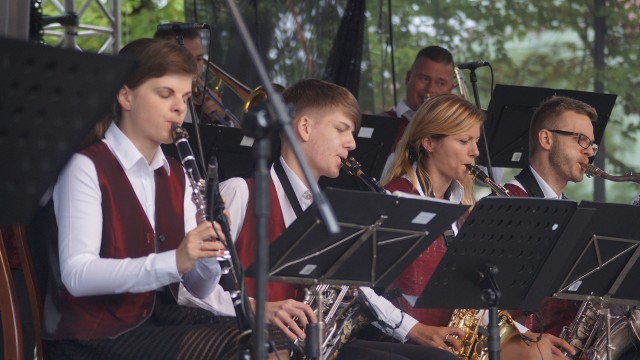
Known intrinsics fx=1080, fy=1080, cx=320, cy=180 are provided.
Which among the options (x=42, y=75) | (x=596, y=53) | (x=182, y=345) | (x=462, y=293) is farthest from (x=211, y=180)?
(x=596, y=53)

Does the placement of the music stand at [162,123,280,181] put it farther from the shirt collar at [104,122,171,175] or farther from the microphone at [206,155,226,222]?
the microphone at [206,155,226,222]

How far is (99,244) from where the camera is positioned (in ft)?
11.3

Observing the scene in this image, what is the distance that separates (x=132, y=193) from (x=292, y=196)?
2.65 ft

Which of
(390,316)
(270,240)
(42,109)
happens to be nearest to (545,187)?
(390,316)

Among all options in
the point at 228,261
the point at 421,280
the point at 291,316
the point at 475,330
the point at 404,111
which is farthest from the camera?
the point at 404,111

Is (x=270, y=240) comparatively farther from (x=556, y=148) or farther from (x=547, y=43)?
(x=547, y=43)

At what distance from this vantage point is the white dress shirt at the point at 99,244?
333 centimetres

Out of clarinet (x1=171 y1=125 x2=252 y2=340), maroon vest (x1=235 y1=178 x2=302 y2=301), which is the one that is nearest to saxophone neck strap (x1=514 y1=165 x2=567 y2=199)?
maroon vest (x1=235 y1=178 x2=302 y2=301)

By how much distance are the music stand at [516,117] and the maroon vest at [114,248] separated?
2.61m

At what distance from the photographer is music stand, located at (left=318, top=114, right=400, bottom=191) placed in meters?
5.50

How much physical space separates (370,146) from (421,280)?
121 centimetres

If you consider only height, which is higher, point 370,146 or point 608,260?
point 370,146

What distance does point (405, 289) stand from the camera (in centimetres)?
452

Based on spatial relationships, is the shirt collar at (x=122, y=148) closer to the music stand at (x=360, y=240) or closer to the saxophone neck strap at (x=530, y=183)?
the music stand at (x=360, y=240)
